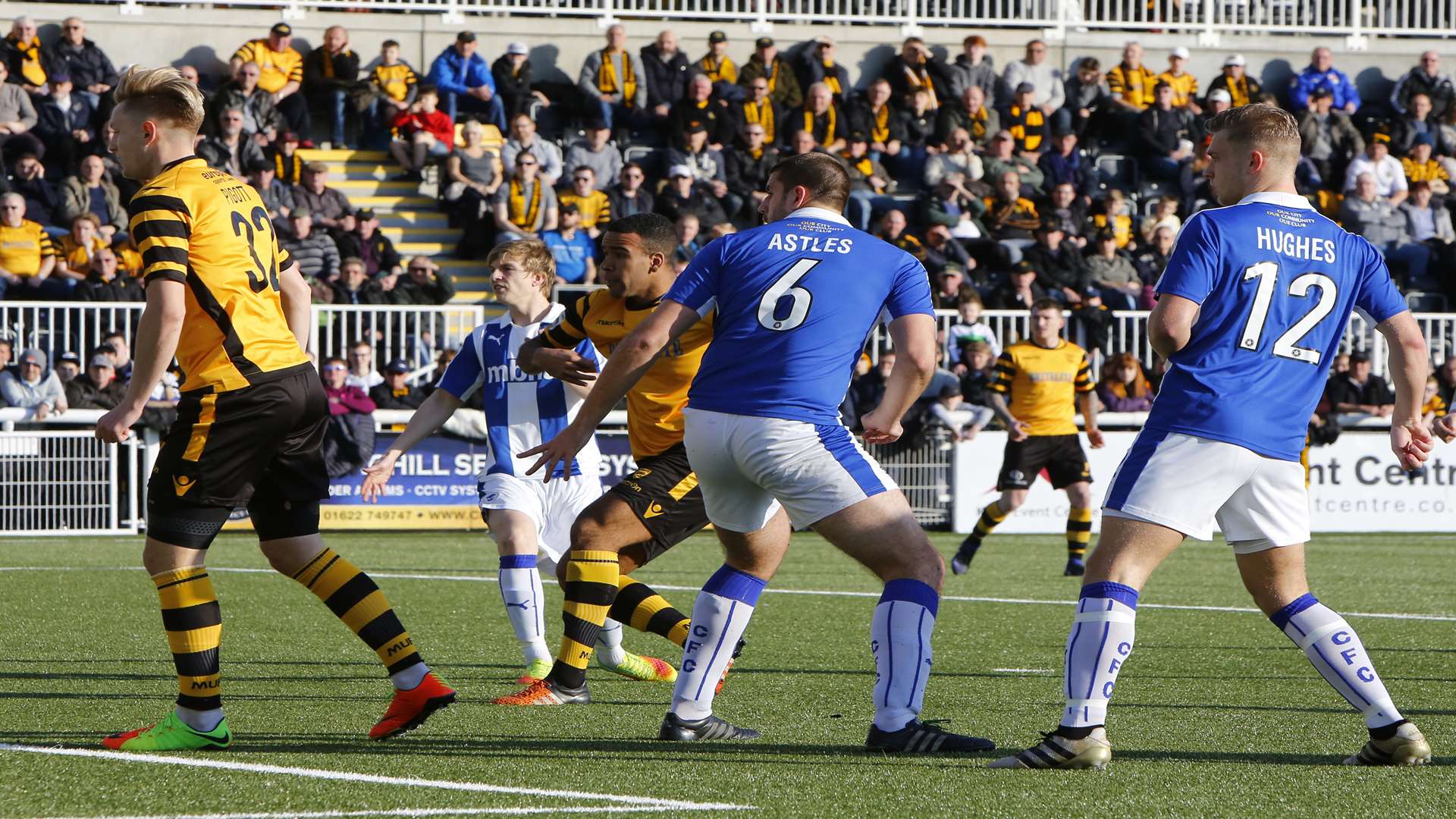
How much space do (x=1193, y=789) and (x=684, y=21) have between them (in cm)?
2179

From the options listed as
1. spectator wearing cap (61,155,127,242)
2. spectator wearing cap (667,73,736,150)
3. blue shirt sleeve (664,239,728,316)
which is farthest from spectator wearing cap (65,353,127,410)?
blue shirt sleeve (664,239,728,316)

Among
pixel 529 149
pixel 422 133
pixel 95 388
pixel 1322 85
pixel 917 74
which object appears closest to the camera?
pixel 95 388

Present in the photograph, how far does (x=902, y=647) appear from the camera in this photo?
5.42 m

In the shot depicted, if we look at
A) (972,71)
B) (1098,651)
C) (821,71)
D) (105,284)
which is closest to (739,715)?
(1098,651)

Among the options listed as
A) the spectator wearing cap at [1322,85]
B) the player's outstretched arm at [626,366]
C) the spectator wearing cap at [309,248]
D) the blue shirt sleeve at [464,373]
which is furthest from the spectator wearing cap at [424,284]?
the player's outstretched arm at [626,366]

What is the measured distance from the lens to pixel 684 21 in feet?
84.2

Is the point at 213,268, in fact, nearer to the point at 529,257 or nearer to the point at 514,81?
the point at 529,257

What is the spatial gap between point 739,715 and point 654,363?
139cm

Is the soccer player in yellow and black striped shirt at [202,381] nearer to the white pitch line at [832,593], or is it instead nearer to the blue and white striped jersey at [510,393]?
the blue and white striped jersey at [510,393]

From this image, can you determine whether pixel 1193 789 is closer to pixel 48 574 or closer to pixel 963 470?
pixel 48 574

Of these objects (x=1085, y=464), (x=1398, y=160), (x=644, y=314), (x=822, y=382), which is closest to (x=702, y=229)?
(x=1085, y=464)

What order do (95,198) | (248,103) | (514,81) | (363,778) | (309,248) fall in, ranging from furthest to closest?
(514,81) → (248,103) → (309,248) → (95,198) → (363,778)

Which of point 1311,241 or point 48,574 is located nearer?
point 1311,241

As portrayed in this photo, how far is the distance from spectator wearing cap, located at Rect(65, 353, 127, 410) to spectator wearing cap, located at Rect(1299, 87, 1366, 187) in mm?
15395
